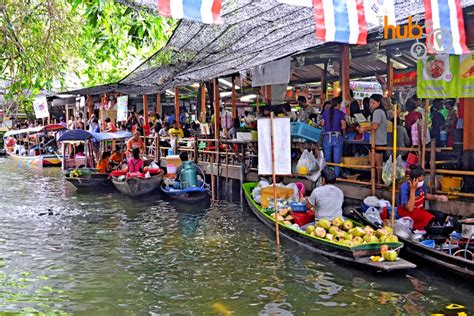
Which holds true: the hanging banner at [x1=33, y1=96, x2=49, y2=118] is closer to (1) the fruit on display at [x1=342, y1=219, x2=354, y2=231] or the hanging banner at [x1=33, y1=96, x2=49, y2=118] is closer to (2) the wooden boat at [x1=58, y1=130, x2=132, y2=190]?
(2) the wooden boat at [x1=58, y1=130, x2=132, y2=190]

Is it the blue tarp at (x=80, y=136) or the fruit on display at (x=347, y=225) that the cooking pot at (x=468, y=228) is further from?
the blue tarp at (x=80, y=136)

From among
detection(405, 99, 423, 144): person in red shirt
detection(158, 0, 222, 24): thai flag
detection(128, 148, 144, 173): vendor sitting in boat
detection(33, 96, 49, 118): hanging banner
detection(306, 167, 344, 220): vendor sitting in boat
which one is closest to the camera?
detection(158, 0, 222, 24): thai flag

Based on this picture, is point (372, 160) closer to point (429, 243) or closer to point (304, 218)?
point (304, 218)

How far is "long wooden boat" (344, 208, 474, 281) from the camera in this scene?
6.82 metres

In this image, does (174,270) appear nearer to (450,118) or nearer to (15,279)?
(15,279)

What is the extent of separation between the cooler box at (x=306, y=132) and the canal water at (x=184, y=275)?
221cm

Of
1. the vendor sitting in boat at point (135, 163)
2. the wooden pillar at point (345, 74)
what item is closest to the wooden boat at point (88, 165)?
the vendor sitting in boat at point (135, 163)

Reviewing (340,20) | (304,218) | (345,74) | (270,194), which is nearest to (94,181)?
(270,194)

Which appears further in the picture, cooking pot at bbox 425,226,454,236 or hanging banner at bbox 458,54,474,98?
hanging banner at bbox 458,54,474,98

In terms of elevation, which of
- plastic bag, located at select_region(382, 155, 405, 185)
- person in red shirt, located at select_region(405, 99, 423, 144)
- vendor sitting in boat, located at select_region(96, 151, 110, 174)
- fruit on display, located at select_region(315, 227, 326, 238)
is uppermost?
person in red shirt, located at select_region(405, 99, 423, 144)

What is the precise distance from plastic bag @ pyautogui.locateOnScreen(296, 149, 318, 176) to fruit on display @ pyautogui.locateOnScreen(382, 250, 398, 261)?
14.2 ft

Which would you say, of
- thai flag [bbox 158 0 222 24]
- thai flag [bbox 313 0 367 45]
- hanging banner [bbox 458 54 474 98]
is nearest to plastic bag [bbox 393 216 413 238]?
hanging banner [bbox 458 54 474 98]

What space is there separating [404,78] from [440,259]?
9.83m

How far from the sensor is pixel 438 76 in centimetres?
952
